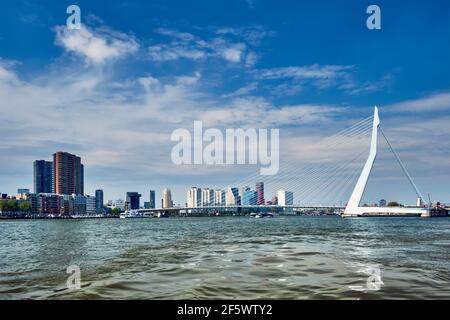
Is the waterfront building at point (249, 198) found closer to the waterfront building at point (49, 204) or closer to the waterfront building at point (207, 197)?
the waterfront building at point (207, 197)

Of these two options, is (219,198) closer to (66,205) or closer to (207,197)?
(207,197)

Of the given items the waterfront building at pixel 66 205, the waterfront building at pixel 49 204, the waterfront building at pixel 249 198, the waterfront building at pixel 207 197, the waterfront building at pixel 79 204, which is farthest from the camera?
the waterfront building at pixel 79 204

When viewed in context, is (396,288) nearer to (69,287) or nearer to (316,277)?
(316,277)

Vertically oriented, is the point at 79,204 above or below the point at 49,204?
below

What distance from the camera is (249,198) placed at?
114312 millimetres

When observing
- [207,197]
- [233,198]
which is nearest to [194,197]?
[207,197]

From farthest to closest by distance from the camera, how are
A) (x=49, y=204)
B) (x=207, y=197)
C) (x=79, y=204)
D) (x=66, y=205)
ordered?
(x=79, y=204)
(x=66, y=205)
(x=49, y=204)
(x=207, y=197)

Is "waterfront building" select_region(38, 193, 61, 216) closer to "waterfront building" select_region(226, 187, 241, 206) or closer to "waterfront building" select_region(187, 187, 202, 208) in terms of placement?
"waterfront building" select_region(187, 187, 202, 208)

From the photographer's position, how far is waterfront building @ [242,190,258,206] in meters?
113

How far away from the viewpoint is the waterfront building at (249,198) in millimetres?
112938

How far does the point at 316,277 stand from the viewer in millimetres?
10664

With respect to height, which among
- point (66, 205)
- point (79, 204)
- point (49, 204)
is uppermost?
point (49, 204)

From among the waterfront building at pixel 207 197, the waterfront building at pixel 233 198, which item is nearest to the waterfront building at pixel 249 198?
the waterfront building at pixel 233 198
